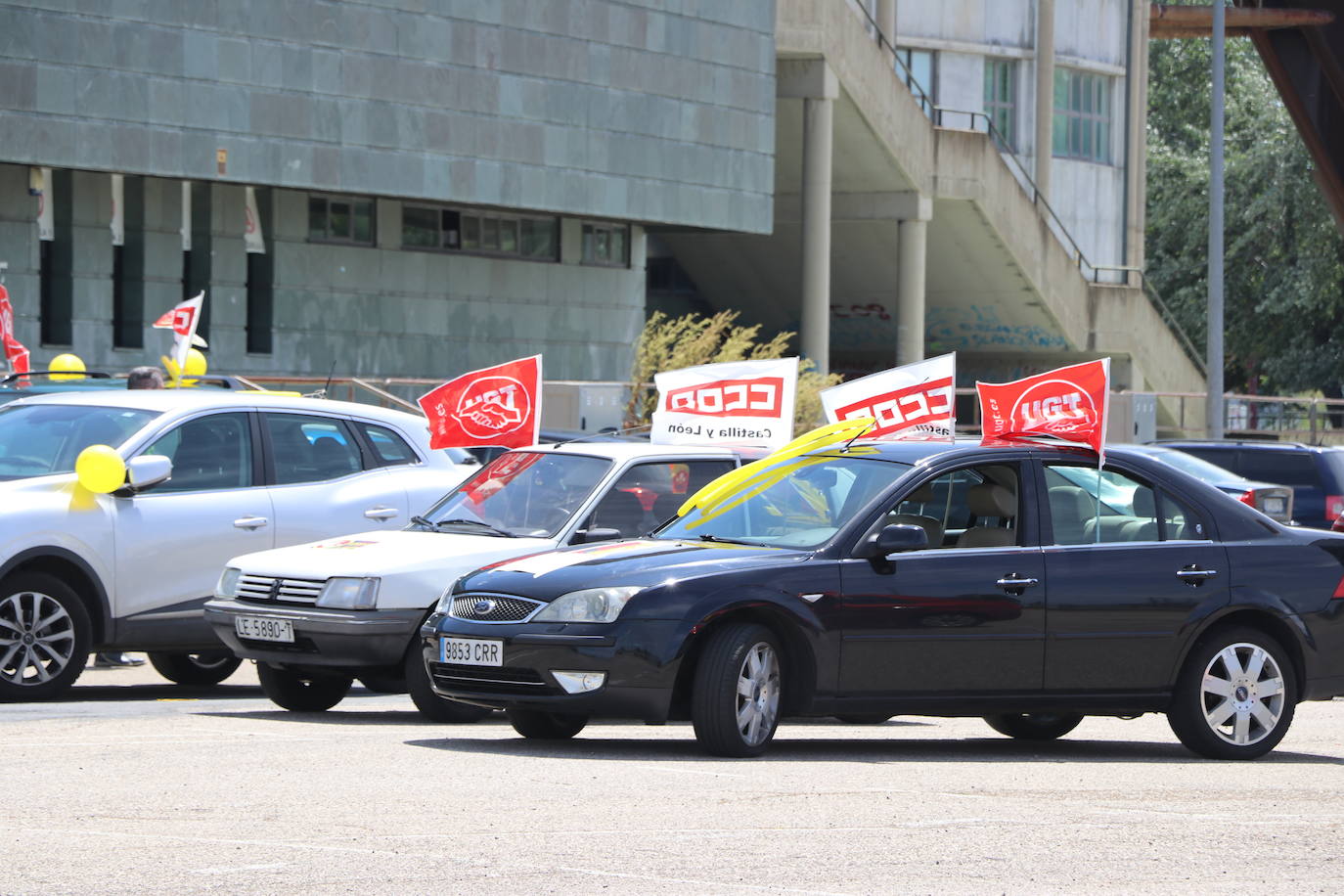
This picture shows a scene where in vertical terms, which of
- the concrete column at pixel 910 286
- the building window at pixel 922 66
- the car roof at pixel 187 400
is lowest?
the car roof at pixel 187 400

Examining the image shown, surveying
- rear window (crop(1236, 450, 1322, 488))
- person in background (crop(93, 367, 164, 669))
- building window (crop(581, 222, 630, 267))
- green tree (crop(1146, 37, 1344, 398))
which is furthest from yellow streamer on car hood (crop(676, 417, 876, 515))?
green tree (crop(1146, 37, 1344, 398))

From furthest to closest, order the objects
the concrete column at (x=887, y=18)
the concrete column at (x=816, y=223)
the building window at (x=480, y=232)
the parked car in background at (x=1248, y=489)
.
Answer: the concrete column at (x=887, y=18), the concrete column at (x=816, y=223), the building window at (x=480, y=232), the parked car in background at (x=1248, y=489)

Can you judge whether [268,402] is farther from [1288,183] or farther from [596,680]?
[1288,183]

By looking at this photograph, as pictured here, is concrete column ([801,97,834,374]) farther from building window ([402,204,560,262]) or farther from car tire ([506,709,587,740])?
car tire ([506,709,587,740])

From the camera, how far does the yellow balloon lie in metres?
12.0

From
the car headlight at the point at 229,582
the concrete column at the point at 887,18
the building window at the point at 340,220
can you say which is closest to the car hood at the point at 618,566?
the car headlight at the point at 229,582

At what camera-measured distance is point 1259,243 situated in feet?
186

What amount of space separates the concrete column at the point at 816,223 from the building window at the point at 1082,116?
45.4 ft

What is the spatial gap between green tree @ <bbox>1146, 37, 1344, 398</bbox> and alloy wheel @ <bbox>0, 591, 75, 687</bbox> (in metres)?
46.1

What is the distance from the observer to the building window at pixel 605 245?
3678 centimetres

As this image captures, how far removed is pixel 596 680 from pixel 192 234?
22594 millimetres

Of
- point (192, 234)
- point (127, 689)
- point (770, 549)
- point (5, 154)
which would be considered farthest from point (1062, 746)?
point (192, 234)

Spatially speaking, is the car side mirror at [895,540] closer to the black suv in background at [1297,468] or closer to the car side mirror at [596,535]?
the car side mirror at [596,535]

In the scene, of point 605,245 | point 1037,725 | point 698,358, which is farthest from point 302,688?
point 605,245
